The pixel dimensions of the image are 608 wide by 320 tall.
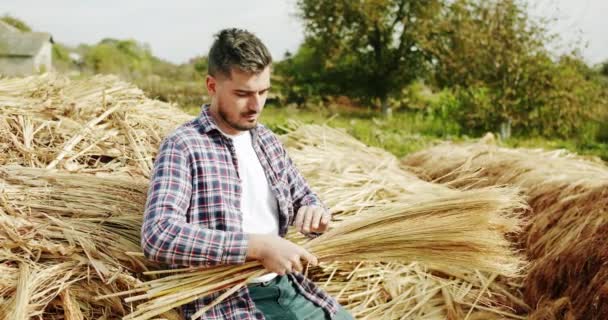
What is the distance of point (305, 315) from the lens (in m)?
1.90

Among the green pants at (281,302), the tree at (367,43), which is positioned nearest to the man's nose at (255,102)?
the green pants at (281,302)

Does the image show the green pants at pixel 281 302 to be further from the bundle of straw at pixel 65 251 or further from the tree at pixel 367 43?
the tree at pixel 367 43

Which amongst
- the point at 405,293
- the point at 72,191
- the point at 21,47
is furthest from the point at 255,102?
the point at 21,47

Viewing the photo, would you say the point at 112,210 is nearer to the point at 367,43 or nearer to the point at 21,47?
the point at 367,43

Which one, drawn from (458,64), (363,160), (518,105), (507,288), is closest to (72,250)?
(507,288)

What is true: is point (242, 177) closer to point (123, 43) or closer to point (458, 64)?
point (458, 64)

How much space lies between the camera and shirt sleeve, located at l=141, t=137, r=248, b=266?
5.42 ft

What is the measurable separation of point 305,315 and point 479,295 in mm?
1045

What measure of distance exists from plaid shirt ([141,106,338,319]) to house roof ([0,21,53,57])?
109 feet

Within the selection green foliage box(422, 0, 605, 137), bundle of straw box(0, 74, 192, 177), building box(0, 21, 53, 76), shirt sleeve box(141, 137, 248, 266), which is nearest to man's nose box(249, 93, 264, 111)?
shirt sleeve box(141, 137, 248, 266)

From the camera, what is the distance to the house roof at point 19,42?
32.0 meters

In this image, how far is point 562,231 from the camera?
2750 mm

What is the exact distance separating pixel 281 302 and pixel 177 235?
44 cm

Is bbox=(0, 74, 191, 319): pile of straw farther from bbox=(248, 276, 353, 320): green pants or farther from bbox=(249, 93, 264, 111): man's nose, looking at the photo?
bbox=(249, 93, 264, 111): man's nose
